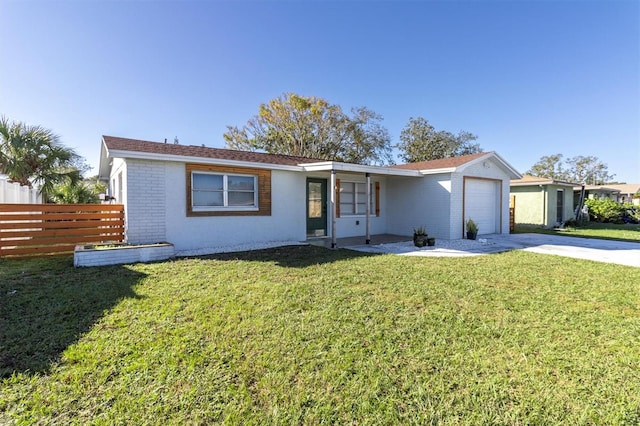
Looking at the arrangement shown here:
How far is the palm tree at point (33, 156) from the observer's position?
10.9 meters

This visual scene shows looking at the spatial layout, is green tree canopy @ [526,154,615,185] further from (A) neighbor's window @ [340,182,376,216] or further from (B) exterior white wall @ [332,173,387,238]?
(A) neighbor's window @ [340,182,376,216]

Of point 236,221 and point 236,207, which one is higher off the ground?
point 236,207

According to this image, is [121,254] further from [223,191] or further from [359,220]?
[359,220]

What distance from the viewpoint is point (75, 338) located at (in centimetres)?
327

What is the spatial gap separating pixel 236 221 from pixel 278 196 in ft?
5.52

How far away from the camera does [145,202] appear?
8.02 m

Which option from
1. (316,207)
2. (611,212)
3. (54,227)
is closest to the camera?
(54,227)

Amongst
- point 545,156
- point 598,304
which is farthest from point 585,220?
point 545,156

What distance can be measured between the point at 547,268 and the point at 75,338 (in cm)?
847

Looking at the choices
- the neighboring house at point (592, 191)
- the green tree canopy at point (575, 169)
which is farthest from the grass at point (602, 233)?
the green tree canopy at point (575, 169)

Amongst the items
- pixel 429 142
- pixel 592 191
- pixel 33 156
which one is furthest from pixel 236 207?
pixel 592 191

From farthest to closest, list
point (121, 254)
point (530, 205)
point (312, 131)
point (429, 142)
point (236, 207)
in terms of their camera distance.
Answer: point (429, 142), point (312, 131), point (530, 205), point (236, 207), point (121, 254)

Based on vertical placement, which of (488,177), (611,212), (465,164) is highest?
(465,164)

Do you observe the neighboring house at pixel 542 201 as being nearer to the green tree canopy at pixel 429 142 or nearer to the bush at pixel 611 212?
the bush at pixel 611 212
